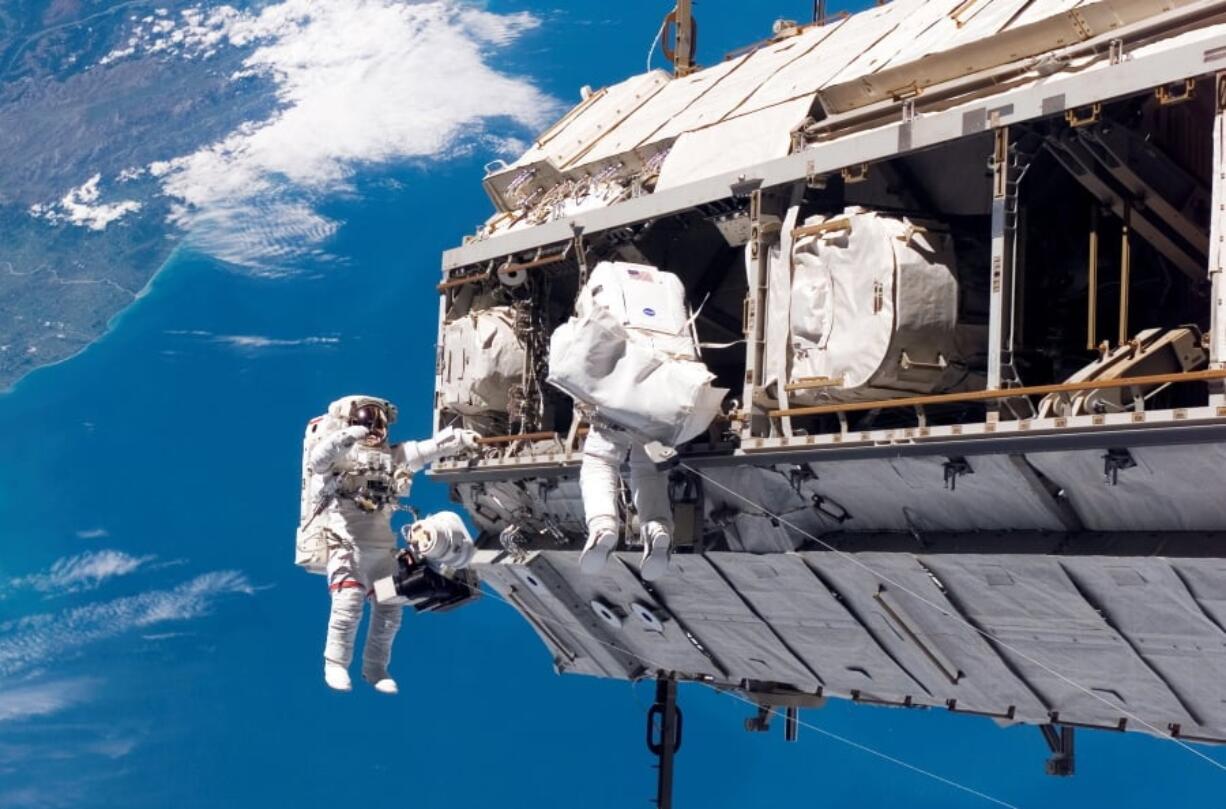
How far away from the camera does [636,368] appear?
1027 cm

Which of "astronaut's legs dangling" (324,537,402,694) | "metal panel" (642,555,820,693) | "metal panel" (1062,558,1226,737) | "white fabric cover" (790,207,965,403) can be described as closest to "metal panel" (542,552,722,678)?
"metal panel" (642,555,820,693)

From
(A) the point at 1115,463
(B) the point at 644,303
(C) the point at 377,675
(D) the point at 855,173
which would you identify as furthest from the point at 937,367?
(C) the point at 377,675

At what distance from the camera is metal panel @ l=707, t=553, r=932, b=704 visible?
10.9 metres

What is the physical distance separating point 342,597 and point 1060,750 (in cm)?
501

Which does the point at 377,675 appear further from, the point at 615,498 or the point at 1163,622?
the point at 1163,622

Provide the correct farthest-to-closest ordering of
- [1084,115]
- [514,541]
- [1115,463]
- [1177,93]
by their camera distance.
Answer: [514,541]
[1084,115]
[1115,463]
[1177,93]

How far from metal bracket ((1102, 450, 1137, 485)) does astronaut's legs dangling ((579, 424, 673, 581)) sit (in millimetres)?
3032

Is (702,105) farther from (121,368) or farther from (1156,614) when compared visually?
(121,368)

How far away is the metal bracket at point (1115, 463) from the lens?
27.5 ft

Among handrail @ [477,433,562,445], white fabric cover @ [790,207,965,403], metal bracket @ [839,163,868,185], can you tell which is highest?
metal bracket @ [839,163,868,185]

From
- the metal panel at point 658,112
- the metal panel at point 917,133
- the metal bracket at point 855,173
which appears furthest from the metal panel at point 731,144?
the metal bracket at point 855,173

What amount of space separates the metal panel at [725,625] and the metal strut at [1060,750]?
5.31ft

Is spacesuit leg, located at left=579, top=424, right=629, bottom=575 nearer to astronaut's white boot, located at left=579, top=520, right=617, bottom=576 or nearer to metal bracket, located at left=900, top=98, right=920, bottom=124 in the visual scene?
astronaut's white boot, located at left=579, top=520, right=617, bottom=576

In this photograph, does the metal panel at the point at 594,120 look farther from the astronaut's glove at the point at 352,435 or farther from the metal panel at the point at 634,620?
the astronaut's glove at the point at 352,435
